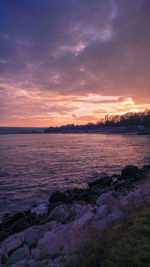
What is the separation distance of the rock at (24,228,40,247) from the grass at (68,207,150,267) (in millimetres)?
2280

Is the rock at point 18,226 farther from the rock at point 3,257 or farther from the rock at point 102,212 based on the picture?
the rock at point 102,212

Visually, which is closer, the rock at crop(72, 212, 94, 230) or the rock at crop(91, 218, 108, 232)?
the rock at crop(91, 218, 108, 232)

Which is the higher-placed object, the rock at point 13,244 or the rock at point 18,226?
the rock at point 13,244

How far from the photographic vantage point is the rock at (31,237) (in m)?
6.00

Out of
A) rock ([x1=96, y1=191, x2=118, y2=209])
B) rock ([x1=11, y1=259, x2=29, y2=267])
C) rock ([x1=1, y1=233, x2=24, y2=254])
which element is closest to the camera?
rock ([x1=11, y1=259, x2=29, y2=267])

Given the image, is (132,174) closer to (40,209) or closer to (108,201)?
(108,201)

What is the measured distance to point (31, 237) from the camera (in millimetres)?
6191

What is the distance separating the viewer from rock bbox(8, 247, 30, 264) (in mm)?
5122

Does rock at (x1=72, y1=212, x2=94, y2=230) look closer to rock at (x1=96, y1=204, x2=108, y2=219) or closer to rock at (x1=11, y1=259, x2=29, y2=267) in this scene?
rock at (x1=96, y1=204, x2=108, y2=219)

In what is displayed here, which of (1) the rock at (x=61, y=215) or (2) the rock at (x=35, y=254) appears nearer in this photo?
(2) the rock at (x=35, y=254)

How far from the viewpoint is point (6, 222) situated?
8852mm

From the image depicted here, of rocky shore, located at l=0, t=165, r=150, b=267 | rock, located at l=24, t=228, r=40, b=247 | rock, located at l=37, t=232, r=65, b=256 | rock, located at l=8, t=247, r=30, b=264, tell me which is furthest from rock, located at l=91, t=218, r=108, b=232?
rock, located at l=8, t=247, r=30, b=264

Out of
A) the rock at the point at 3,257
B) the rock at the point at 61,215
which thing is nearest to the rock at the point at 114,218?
the rock at the point at 61,215

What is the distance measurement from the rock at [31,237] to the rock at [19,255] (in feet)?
1.54
